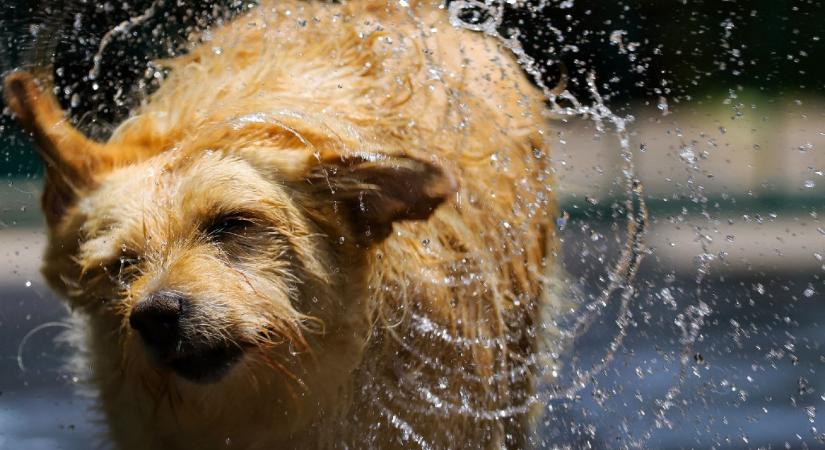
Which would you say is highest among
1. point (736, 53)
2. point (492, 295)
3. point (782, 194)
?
point (492, 295)

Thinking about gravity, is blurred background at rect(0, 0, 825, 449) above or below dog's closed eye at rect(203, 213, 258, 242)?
below

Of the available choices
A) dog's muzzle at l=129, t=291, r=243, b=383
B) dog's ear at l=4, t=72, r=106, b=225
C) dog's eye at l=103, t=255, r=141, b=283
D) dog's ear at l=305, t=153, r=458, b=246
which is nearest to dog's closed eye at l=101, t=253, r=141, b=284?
dog's eye at l=103, t=255, r=141, b=283

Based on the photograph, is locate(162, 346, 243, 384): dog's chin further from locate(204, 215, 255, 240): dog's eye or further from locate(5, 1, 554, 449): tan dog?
locate(204, 215, 255, 240): dog's eye

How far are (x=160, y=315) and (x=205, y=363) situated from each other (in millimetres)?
205

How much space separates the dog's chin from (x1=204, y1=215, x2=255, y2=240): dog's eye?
1.03 feet

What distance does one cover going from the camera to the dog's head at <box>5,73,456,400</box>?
2.83 m

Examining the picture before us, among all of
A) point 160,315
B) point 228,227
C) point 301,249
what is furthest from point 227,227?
point 160,315

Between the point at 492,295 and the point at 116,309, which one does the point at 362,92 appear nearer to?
the point at 492,295

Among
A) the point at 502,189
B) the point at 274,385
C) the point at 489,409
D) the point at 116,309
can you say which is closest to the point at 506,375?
the point at 489,409

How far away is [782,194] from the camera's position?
8.27 metres

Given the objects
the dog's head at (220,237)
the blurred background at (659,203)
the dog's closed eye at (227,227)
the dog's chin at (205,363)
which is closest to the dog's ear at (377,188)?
the dog's head at (220,237)

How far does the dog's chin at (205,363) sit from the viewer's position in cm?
284

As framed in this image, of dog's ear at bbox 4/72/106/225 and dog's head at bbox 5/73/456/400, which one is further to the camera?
dog's ear at bbox 4/72/106/225

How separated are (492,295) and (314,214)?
32.4 inches
